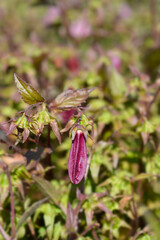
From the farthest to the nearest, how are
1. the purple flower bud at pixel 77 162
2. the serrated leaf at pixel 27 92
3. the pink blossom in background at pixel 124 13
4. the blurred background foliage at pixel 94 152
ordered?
the pink blossom in background at pixel 124 13 < the blurred background foliage at pixel 94 152 < the serrated leaf at pixel 27 92 < the purple flower bud at pixel 77 162

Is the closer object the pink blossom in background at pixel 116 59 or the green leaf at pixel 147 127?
the green leaf at pixel 147 127

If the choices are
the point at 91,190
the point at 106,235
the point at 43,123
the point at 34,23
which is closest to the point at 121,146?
the point at 91,190

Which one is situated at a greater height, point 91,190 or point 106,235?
point 91,190

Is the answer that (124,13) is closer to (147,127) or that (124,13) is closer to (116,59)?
(116,59)

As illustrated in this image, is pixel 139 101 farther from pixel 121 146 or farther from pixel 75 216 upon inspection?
pixel 75 216

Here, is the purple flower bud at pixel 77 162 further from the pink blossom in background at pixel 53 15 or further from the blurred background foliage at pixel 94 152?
the pink blossom in background at pixel 53 15


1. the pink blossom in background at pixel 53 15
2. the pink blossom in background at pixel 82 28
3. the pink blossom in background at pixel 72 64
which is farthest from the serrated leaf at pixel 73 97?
the pink blossom in background at pixel 53 15

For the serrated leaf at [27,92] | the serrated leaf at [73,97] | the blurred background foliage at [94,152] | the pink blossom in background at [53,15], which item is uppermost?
→ the pink blossom in background at [53,15]
